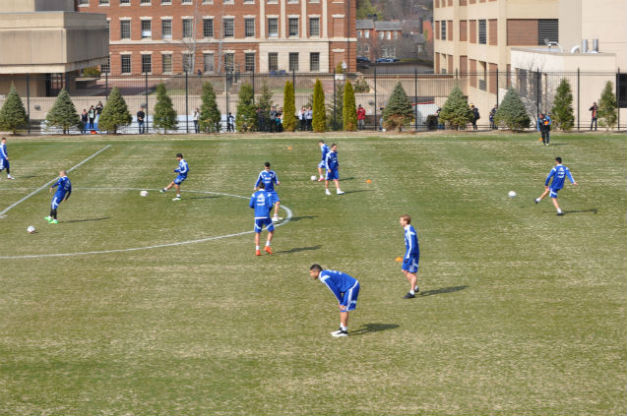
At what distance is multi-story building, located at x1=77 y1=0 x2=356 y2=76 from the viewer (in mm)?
108688

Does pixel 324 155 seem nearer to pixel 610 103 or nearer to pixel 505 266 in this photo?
pixel 505 266

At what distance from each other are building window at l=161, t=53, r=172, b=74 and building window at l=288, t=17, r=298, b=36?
1411cm

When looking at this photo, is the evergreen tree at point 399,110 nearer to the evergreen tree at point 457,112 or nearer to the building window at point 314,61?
the evergreen tree at point 457,112

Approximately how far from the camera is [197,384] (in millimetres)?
15859

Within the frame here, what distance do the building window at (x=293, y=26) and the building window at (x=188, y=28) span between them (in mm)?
11066

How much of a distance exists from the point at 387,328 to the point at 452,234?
9.60m

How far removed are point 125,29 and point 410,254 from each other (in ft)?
312

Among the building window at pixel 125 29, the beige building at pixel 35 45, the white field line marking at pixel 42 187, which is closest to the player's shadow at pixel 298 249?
the white field line marking at pixel 42 187

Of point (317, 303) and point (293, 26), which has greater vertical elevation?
point (293, 26)

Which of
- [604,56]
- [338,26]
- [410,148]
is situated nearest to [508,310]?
[410,148]

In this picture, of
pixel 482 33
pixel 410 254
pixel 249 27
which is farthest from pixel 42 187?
pixel 249 27

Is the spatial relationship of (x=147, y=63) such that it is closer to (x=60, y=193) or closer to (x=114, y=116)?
(x=114, y=116)

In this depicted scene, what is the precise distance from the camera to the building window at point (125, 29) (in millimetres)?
109688

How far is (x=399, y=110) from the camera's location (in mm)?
54406
